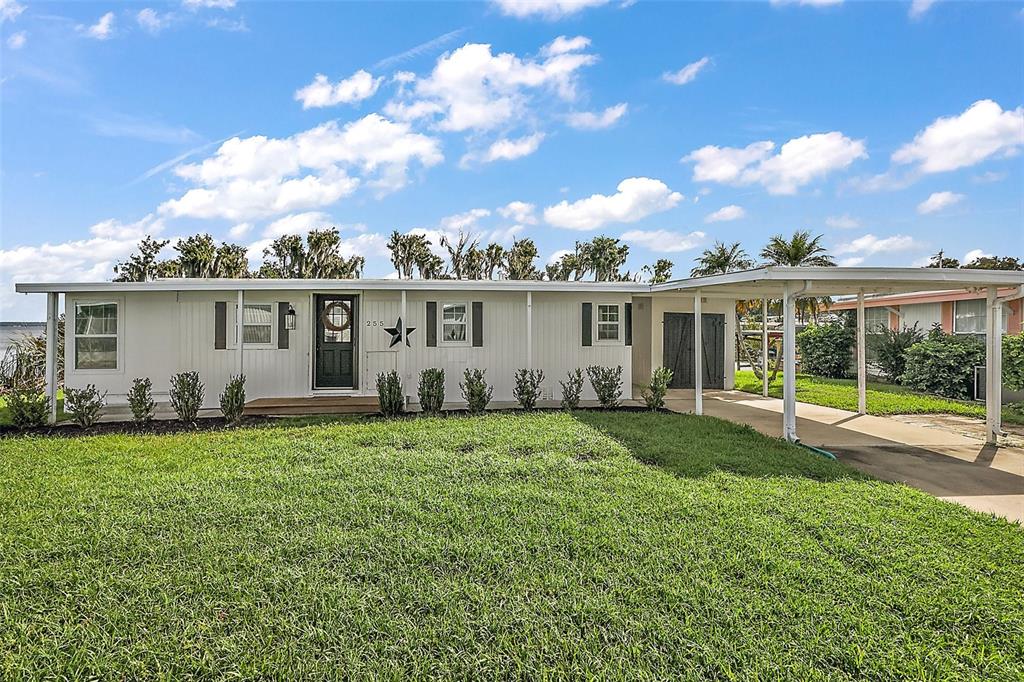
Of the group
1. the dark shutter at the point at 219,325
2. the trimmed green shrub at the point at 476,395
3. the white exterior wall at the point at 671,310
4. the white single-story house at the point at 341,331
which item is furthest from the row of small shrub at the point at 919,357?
the dark shutter at the point at 219,325

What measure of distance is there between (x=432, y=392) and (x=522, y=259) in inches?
1001

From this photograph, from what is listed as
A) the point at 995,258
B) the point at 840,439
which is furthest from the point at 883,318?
the point at 995,258

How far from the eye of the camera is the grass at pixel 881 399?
34.8 feet

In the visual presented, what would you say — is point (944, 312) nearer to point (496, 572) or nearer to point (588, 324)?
point (588, 324)

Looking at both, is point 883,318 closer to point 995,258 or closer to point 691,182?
point 691,182

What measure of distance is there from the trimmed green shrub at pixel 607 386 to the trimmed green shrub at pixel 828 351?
10.8 m

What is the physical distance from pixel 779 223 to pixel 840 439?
16.2 metres

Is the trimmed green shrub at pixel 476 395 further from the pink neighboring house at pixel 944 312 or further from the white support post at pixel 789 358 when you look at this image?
the pink neighboring house at pixel 944 312

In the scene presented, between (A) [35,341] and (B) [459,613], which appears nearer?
(B) [459,613]

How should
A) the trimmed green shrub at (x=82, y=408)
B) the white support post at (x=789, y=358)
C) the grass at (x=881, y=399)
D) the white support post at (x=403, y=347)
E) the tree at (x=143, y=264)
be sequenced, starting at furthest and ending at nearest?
the tree at (x=143, y=264), the grass at (x=881, y=399), the white support post at (x=403, y=347), the trimmed green shrub at (x=82, y=408), the white support post at (x=789, y=358)

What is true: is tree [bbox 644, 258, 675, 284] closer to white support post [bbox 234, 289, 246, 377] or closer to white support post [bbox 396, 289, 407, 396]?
white support post [bbox 396, 289, 407, 396]

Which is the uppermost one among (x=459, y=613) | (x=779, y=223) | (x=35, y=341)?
(x=779, y=223)

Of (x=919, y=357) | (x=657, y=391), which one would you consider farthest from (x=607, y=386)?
(x=919, y=357)

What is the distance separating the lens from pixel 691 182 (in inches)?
799
